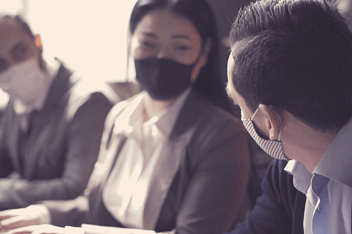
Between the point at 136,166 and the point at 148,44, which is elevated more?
the point at 148,44

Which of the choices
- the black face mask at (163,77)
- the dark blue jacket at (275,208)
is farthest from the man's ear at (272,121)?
the black face mask at (163,77)

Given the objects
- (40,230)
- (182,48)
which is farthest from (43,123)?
(182,48)

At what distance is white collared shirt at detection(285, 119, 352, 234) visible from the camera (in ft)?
1.85

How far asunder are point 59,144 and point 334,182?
41.0 inches

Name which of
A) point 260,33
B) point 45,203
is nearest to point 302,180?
point 260,33

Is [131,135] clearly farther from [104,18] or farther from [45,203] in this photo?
[104,18]

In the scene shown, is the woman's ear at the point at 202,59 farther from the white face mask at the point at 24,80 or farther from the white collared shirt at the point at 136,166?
the white face mask at the point at 24,80

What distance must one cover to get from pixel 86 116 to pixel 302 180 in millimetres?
888

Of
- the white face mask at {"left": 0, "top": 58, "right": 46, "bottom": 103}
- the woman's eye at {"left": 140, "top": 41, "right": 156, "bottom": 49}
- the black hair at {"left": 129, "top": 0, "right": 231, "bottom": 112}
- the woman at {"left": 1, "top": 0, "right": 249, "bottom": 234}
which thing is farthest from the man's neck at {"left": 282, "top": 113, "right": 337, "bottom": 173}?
→ the white face mask at {"left": 0, "top": 58, "right": 46, "bottom": 103}

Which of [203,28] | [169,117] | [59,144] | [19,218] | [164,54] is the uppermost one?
[203,28]

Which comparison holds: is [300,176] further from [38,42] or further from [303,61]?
[38,42]

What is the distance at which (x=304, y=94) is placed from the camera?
569mm

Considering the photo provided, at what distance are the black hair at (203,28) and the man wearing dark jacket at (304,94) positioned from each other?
1.29 ft

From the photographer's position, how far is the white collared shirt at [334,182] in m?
0.56
